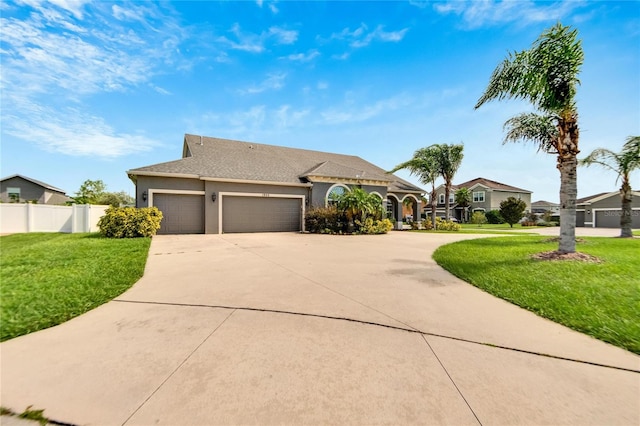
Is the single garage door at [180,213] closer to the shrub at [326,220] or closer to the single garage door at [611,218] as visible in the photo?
the shrub at [326,220]

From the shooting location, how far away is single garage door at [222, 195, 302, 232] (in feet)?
51.0

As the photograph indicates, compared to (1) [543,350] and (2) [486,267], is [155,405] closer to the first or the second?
(1) [543,350]

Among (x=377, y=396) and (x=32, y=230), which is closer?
(x=377, y=396)

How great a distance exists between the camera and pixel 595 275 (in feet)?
17.6

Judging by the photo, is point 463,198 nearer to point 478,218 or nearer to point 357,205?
point 478,218

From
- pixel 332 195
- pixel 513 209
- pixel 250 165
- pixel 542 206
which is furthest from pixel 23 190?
pixel 542 206

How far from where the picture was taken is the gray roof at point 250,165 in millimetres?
14727

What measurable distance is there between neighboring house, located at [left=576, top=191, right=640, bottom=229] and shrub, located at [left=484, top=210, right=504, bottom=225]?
8.28 metres

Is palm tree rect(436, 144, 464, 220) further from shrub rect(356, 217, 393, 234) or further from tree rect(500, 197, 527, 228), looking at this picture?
tree rect(500, 197, 527, 228)

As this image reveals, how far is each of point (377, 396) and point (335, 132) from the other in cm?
2127

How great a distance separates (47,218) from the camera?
51.3ft

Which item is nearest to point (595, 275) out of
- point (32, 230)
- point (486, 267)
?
point (486, 267)

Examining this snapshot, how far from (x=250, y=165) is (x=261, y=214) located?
141 inches

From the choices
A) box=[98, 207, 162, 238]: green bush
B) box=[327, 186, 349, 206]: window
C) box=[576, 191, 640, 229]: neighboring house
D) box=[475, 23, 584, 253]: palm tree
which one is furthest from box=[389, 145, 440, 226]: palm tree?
box=[576, 191, 640, 229]: neighboring house
